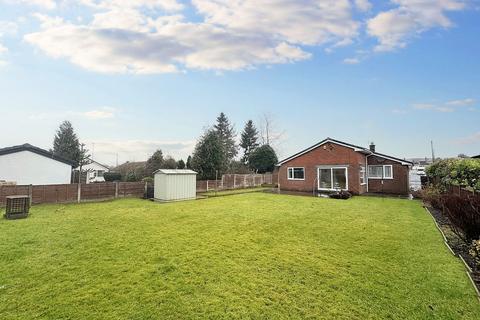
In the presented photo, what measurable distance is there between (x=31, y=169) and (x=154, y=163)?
455 inches

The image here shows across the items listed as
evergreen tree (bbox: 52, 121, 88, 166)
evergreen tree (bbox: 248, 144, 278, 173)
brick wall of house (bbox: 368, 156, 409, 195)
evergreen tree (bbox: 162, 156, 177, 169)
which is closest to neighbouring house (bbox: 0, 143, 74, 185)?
evergreen tree (bbox: 162, 156, 177, 169)

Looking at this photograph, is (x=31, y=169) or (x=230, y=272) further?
(x=31, y=169)

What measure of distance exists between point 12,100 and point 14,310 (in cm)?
1636

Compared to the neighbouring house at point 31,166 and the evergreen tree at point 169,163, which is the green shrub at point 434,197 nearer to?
the evergreen tree at point 169,163

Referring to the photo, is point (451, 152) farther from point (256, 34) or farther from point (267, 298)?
point (267, 298)

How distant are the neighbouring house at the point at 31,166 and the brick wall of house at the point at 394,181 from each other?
1071 inches

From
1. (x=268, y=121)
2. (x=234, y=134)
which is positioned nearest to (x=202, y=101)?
(x=268, y=121)

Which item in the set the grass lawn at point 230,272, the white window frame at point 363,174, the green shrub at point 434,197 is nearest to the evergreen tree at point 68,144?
the grass lawn at point 230,272

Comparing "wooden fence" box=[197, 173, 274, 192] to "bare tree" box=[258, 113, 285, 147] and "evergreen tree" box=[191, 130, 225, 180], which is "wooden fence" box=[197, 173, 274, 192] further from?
"bare tree" box=[258, 113, 285, 147]

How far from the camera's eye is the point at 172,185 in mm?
17875

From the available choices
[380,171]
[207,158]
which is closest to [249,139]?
[207,158]

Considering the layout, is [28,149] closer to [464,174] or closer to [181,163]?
[181,163]

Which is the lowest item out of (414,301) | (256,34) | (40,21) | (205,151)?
(414,301)

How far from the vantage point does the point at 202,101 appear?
22547 mm
